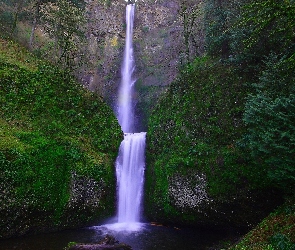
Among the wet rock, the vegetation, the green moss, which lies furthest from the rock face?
the wet rock

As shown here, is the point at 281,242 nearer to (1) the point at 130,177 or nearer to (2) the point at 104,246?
(2) the point at 104,246

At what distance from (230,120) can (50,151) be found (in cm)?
900

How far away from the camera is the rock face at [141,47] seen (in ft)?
86.2

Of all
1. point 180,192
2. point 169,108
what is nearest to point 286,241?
point 180,192

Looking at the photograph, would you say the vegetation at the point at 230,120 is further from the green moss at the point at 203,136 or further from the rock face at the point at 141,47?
the rock face at the point at 141,47

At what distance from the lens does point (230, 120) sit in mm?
14594

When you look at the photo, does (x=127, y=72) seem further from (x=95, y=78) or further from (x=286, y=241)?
(x=286, y=241)

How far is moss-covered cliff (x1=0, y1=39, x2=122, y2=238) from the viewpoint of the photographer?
40.8ft

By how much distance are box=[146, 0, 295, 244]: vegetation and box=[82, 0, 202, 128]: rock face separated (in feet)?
23.1

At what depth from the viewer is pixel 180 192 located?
562 inches

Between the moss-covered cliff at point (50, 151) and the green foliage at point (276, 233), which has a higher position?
the moss-covered cliff at point (50, 151)

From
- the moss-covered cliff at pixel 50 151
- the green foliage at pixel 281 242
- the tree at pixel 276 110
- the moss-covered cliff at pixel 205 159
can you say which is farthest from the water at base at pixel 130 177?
the green foliage at pixel 281 242

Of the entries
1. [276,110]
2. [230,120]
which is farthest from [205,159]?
[276,110]

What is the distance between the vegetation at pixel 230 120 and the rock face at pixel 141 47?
7054mm
